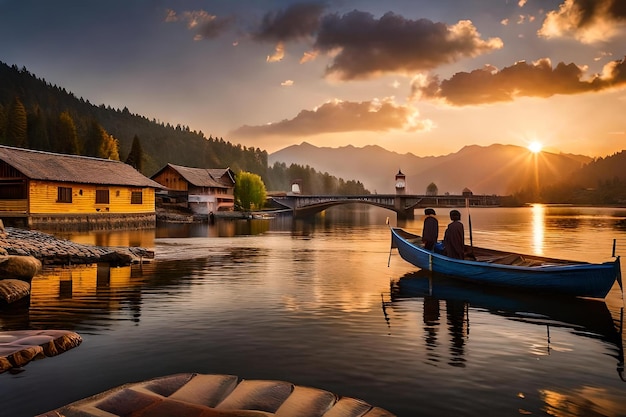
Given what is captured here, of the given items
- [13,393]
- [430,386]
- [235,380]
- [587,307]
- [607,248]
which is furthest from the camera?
[607,248]

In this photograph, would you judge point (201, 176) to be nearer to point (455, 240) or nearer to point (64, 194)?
point (64, 194)

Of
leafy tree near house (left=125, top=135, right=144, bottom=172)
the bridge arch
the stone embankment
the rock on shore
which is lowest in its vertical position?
the rock on shore

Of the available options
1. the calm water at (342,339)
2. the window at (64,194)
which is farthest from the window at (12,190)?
the calm water at (342,339)

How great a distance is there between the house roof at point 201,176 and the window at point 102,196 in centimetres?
2947

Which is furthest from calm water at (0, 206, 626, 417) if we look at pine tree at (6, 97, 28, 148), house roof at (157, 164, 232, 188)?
pine tree at (6, 97, 28, 148)

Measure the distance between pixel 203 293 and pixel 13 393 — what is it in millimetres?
9428

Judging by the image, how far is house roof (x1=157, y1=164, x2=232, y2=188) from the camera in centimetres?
8419

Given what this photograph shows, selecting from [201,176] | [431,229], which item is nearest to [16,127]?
[201,176]

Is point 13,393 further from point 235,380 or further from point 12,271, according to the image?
point 12,271

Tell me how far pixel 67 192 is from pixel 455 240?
44.6 meters

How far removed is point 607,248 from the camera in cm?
3703

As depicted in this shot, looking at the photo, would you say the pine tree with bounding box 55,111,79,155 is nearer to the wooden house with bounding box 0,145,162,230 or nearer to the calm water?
the wooden house with bounding box 0,145,162,230

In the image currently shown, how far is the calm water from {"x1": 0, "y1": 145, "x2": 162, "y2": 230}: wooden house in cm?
2960

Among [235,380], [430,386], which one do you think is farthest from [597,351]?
[235,380]
